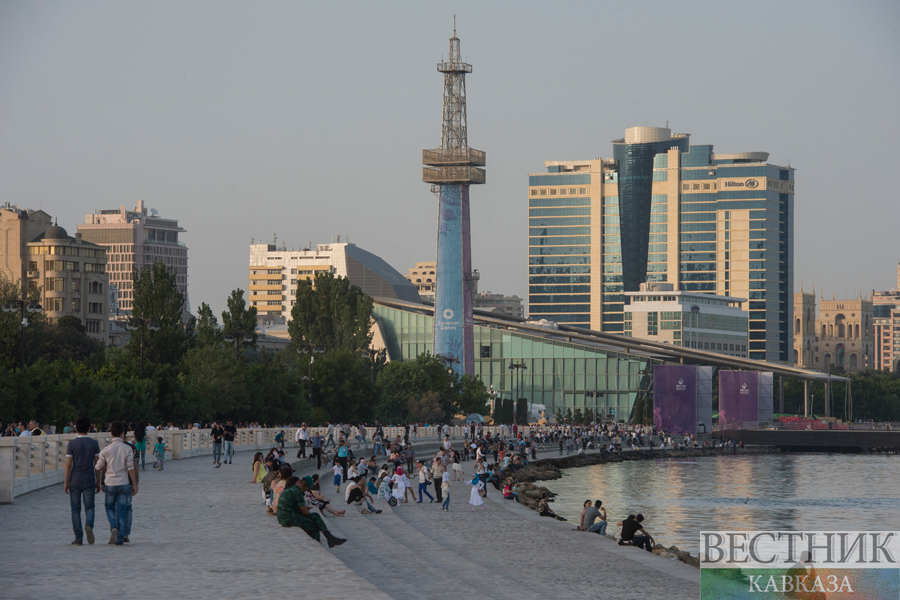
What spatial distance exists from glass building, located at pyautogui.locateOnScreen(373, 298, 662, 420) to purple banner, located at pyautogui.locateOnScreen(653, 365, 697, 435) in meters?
16.5

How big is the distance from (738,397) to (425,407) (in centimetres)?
4001

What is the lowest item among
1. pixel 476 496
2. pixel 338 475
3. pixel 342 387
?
pixel 476 496

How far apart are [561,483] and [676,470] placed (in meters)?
19.1

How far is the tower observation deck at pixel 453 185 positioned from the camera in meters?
114

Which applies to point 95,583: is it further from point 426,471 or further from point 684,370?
point 684,370

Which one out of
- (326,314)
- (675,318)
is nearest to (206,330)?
(326,314)

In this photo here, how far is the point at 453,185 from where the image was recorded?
114250mm

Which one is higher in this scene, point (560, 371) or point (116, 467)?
point (116, 467)

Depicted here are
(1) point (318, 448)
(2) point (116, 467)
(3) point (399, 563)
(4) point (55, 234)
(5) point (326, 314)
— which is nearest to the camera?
(2) point (116, 467)

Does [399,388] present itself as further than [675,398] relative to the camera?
No

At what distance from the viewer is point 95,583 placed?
1432cm

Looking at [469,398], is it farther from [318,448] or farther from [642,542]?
[642,542]

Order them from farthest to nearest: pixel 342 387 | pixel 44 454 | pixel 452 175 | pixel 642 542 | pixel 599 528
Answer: pixel 452 175 < pixel 342 387 < pixel 599 528 < pixel 642 542 < pixel 44 454

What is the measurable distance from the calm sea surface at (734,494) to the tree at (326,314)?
831 inches
